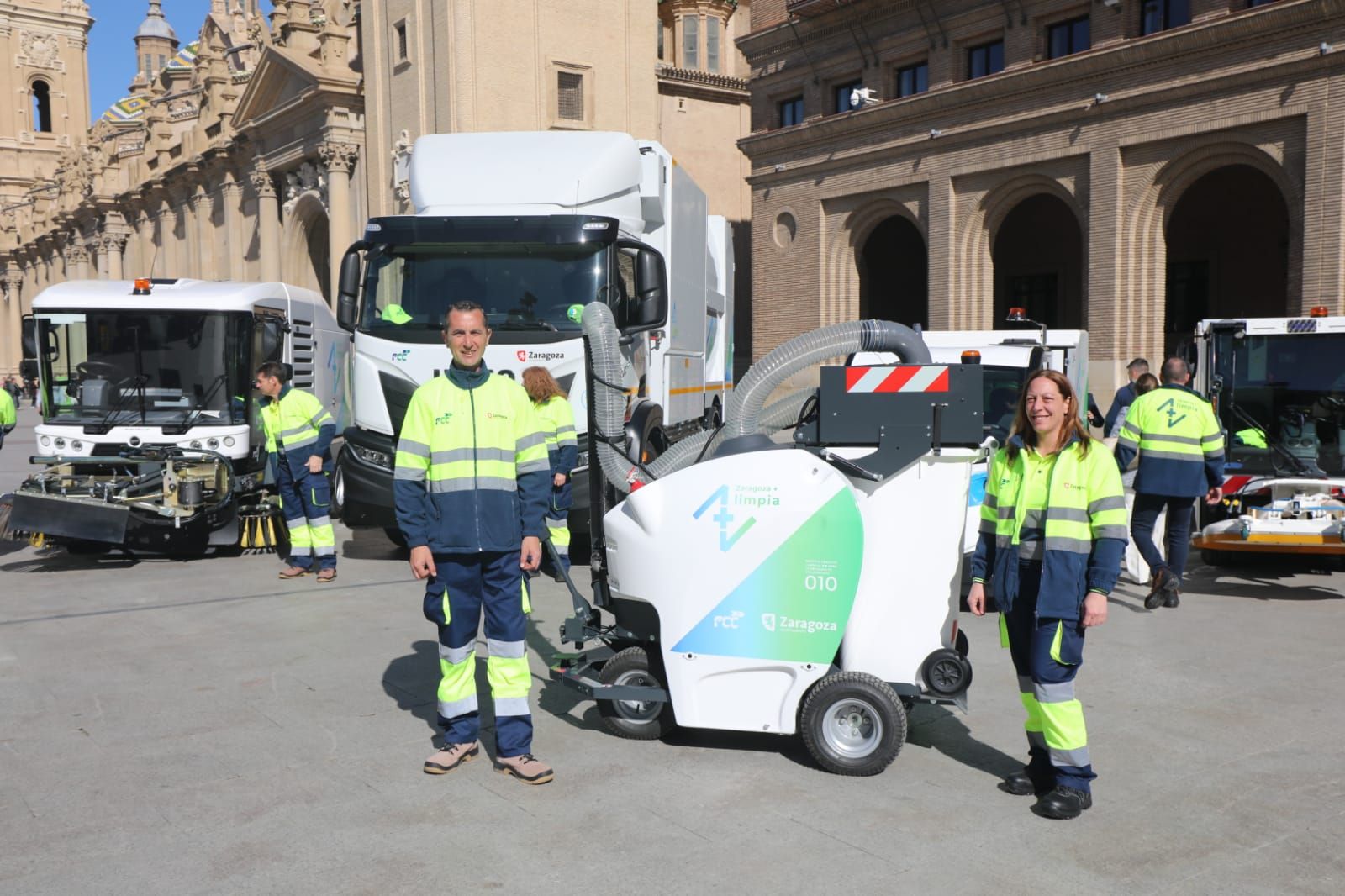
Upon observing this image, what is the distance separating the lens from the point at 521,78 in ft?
111

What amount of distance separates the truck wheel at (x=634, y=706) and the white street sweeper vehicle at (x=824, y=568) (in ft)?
0.33

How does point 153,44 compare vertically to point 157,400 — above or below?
above

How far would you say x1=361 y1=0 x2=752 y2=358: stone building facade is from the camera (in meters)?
32.9

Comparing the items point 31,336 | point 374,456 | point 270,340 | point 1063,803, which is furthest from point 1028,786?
point 31,336

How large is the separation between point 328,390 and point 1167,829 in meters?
13.7

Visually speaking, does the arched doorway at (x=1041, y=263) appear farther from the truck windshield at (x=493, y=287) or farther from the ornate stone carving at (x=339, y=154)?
the ornate stone carving at (x=339, y=154)

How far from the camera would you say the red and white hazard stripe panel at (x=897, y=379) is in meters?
5.16

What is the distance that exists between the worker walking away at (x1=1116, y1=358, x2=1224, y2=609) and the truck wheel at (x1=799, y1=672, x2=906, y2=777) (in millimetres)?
4247

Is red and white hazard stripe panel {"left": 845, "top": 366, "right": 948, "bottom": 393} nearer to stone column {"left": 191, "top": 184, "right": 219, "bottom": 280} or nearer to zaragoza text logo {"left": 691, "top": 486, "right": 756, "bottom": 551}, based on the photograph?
zaragoza text logo {"left": 691, "top": 486, "right": 756, "bottom": 551}

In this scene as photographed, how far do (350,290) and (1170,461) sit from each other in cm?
705

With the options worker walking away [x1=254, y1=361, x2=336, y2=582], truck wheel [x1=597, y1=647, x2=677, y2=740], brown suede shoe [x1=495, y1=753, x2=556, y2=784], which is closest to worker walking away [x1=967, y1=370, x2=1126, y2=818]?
truck wheel [x1=597, y1=647, x2=677, y2=740]

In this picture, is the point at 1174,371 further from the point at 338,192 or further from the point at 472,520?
the point at 338,192

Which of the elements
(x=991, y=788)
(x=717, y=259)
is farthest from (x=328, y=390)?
(x=991, y=788)

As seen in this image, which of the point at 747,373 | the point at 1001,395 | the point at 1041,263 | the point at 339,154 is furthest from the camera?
the point at 339,154
